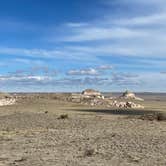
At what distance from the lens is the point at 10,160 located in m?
18.2

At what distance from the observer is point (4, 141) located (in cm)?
2462

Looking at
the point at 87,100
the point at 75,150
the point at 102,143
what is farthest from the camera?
the point at 87,100

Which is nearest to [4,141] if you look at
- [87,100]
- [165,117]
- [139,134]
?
[139,134]

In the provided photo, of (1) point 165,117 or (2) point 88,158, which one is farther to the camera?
(1) point 165,117

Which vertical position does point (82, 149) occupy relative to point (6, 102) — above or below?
below

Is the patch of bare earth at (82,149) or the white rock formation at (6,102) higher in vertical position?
the white rock formation at (6,102)

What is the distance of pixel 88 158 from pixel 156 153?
2.85 metres

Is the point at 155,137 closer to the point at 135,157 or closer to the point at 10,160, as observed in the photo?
the point at 135,157

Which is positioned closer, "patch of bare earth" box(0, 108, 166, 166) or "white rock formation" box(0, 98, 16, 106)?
"patch of bare earth" box(0, 108, 166, 166)

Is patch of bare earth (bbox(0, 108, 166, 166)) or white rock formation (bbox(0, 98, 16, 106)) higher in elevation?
white rock formation (bbox(0, 98, 16, 106))

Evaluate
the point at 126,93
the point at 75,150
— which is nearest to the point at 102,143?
the point at 75,150

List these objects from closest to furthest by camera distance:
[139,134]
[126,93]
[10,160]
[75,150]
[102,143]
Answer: [10,160] < [75,150] < [102,143] < [139,134] < [126,93]

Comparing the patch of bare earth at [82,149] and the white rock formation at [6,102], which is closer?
the patch of bare earth at [82,149]

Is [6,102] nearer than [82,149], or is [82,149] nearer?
[82,149]
